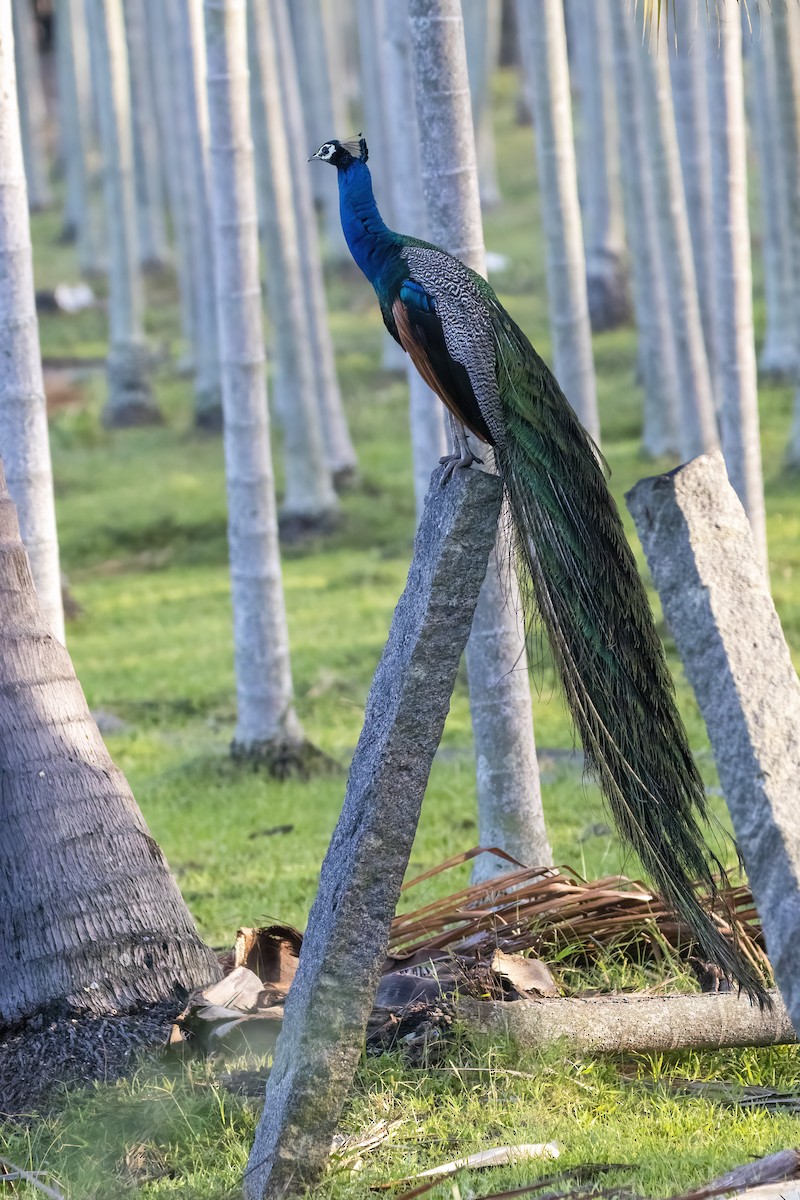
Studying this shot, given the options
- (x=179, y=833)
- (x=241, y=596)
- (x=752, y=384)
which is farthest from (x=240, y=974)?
(x=752, y=384)

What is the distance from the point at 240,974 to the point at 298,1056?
33.1 inches

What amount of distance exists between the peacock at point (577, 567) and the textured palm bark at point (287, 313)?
723 centimetres

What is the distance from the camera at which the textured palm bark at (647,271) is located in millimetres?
13955

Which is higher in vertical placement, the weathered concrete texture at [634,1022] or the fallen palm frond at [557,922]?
the fallen palm frond at [557,922]

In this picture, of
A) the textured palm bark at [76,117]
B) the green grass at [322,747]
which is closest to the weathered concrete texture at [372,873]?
the green grass at [322,747]

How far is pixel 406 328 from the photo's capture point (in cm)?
389

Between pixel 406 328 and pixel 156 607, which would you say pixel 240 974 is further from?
pixel 156 607

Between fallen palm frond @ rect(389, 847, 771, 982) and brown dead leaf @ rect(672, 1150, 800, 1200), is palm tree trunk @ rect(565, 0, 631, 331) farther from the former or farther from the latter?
brown dead leaf @ rect(672, 1150, 800, 1200)

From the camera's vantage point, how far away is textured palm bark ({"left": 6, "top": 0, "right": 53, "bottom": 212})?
2774 centimetres

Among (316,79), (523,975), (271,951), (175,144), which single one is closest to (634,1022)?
(523,975)

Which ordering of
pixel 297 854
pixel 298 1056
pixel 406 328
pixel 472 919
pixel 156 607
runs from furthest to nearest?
1. pixel 156 607
2. pixel 297 854
3. pixel 472 919
4. pixel 406 328
5. pixel 298 1056

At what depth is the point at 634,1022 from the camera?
3.93 m

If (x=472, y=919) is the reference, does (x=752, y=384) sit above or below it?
above

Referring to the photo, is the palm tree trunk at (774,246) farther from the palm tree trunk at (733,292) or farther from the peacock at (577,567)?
the peacock at (577,567)
